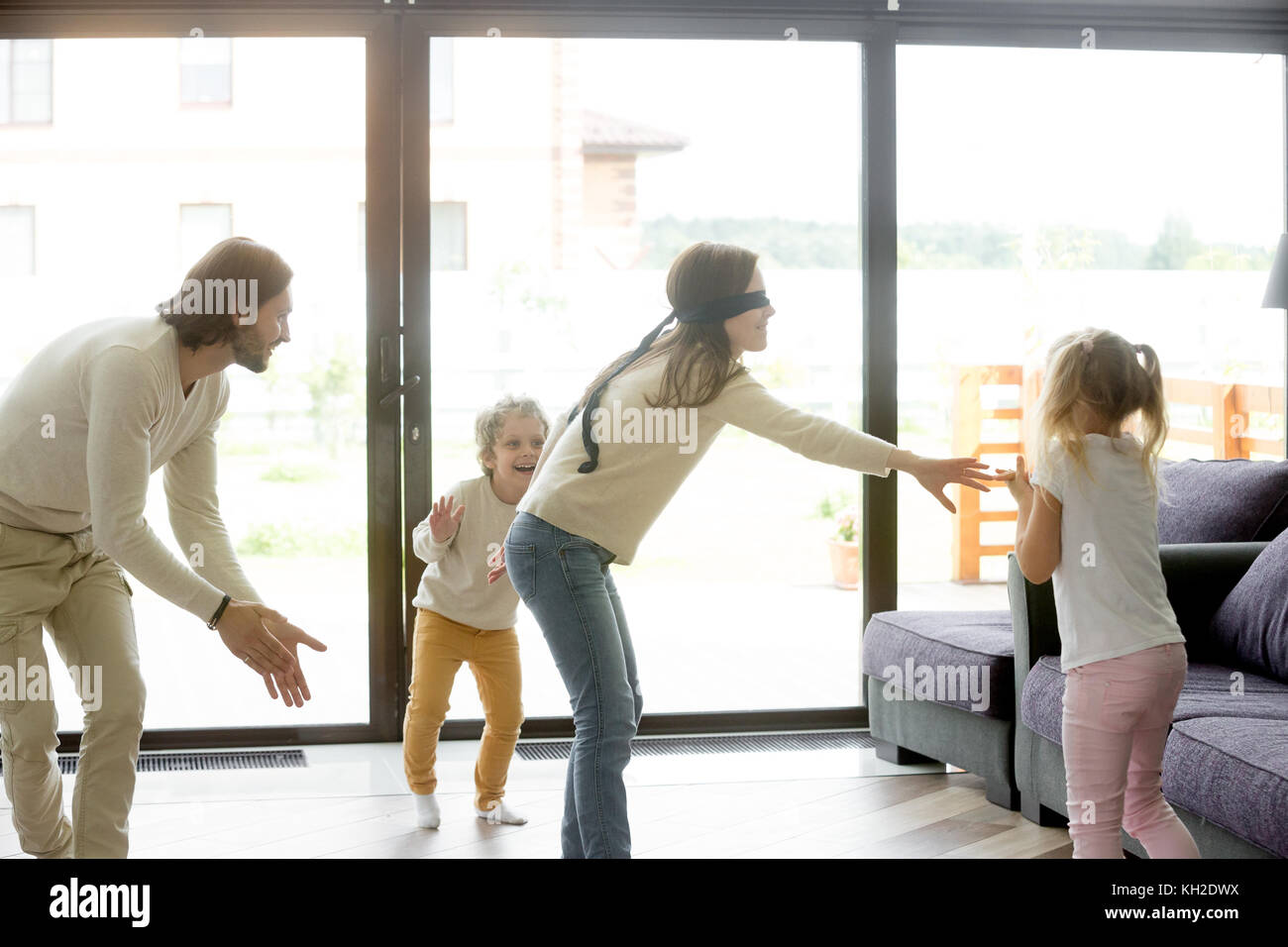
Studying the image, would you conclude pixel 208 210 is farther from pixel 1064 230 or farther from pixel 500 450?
pixel 1064 230

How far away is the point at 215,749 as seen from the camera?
3738mm

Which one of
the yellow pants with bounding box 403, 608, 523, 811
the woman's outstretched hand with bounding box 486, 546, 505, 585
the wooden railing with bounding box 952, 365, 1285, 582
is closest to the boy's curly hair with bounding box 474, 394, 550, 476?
the woman's outstretched hand with bounding box 486, 546, 505, 585

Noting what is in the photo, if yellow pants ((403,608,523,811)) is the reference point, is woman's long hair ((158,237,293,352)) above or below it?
above

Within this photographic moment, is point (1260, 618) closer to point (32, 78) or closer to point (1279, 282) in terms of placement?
point (1279, 282)

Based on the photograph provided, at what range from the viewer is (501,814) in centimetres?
306

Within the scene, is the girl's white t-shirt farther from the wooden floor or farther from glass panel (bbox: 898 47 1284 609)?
glass panel (bbox: 898 47 1284 609)

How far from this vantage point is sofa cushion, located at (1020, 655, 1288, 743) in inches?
101

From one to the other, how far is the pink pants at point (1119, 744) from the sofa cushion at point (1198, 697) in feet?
1.33

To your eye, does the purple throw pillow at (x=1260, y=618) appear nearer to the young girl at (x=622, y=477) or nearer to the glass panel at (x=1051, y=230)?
the glass panel at (x=1051, y=230)

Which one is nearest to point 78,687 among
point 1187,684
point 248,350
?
point 248,350

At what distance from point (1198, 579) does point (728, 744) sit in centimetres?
142

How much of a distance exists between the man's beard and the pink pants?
1.50m
